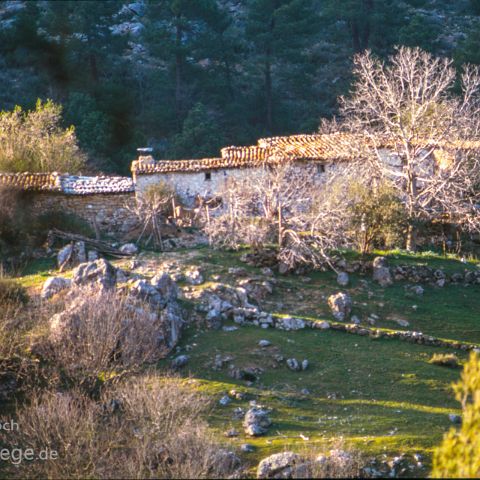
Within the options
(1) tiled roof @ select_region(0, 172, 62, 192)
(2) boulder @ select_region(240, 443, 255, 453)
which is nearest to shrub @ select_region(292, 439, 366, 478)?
A: (2) boulder @ select_region(240, 443, 255, 453)

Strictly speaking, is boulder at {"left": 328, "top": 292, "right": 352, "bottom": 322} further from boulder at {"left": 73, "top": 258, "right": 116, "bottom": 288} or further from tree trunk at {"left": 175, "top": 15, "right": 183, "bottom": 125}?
tree trunk at {"left": 175, "top": 15, "right": 183, "bottom": 125}

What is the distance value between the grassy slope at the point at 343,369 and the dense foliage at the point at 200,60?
2411cm

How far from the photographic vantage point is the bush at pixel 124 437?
49.7ft

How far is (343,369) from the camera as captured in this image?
20.4 metres

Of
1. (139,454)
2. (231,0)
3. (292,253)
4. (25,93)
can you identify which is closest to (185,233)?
(292,253)

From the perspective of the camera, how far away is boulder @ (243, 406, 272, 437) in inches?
687

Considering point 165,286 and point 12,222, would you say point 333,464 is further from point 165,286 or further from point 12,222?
point 12,222

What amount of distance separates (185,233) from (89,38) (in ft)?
87.9

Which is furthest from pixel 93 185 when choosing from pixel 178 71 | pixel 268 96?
pixel 178 71

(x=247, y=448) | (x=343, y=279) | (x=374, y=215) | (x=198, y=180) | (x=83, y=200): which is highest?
(x=198, y=180)

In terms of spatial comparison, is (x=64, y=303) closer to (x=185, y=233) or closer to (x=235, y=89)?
(x=185, y=233)

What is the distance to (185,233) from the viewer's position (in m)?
28.2

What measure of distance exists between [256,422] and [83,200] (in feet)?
46.9

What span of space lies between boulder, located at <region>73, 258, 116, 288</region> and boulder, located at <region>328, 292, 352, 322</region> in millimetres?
5937
